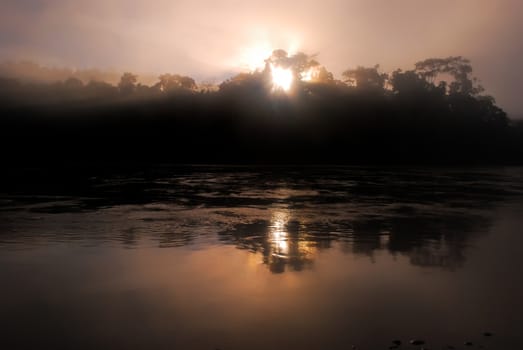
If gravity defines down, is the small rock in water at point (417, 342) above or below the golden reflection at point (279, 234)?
above

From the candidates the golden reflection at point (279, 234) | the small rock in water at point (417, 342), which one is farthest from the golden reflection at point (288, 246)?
the small rock in water at point (417, 342)

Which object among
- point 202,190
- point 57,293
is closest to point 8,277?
point 57,293

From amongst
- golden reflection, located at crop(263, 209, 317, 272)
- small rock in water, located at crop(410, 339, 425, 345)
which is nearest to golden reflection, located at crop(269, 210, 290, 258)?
golden reflection, located at crop(263, 209, 317, 272)

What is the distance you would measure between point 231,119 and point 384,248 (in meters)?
114

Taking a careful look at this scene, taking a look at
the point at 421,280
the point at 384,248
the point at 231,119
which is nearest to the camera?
the point at 421,280

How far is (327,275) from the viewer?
12.5 m

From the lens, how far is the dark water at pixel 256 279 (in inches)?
337

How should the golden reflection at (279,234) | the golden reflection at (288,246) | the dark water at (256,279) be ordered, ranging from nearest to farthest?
the dark water at (256,279) → the golden reflection at (288,246) → the golden reflection at (279,234)

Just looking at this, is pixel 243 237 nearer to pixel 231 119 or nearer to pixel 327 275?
pixel 327 275

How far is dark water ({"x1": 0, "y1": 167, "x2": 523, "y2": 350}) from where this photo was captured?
8570mm

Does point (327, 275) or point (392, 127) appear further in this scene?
point (392, 127)

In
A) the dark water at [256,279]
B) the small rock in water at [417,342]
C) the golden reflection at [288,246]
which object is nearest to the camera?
the small rock in water at [417,342]

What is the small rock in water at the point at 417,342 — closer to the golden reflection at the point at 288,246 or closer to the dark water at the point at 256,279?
the dark water at the point at 256,279

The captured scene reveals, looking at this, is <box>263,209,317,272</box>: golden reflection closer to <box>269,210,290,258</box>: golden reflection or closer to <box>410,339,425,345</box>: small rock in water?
<box>269,210,290,258</box>: golden reflection
